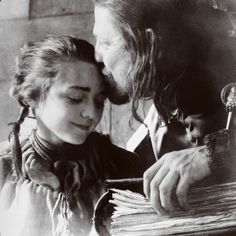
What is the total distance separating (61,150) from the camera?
2.26 metres

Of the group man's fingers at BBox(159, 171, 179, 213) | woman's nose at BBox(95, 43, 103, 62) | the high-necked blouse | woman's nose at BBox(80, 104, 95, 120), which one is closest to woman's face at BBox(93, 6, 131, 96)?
woman's nose at BBox(95, 43, 103, 62)

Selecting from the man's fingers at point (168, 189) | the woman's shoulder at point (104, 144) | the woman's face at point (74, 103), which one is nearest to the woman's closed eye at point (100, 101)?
the woman's face at point (74, 103)

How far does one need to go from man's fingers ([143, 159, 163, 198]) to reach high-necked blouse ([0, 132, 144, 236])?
29mm

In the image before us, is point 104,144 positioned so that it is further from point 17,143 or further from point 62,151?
A: point 17,143

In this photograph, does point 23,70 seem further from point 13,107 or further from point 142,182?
point 142,182

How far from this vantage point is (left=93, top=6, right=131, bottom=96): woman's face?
2.19m

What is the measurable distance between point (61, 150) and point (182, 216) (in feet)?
1.65

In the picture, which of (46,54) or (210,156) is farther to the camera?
(46,54)

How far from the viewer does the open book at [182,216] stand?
2086mm

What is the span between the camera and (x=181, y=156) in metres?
2.14

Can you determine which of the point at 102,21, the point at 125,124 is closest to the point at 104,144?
the point at 125,124

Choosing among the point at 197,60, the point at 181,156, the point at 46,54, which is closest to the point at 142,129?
the point at 181,156

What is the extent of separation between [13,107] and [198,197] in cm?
78

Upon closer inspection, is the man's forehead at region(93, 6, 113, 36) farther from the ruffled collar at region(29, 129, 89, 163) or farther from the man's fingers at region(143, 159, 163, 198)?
the man's fingers at region(143, 159, 163, 198)
